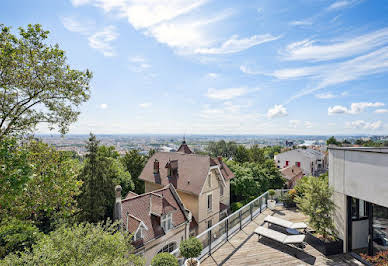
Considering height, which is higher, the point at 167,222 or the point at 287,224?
the point at 287,224

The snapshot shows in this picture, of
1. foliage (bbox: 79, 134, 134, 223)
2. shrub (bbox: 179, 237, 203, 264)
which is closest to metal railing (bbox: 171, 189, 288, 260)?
shrub (bbox: 179, 237, 203, 264)

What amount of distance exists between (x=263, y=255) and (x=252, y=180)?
70.2ft

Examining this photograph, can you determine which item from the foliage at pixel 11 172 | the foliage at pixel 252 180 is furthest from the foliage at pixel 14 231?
the foliage at pixel 252 180

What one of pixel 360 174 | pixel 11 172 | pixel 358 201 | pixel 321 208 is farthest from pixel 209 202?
pixel 11 172

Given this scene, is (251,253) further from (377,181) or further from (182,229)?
(182,229)

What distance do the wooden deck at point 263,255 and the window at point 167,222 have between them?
6.55m

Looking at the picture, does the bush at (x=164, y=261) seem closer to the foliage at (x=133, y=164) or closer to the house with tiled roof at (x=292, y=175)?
the foliage at (x=133, y=164)

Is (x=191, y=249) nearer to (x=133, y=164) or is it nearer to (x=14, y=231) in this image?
(x=14, y=231)

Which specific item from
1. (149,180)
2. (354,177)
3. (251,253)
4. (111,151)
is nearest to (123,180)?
(149,180)

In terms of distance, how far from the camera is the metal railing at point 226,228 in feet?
31.4

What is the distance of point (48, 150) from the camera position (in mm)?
8398

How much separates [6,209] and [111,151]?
3071 centimetres

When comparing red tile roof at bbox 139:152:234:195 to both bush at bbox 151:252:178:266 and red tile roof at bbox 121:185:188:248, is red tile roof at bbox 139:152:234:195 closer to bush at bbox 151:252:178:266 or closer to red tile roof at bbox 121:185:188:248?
red tile roof at bbox 121:185:188:248

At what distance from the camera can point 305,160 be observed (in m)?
58.3
